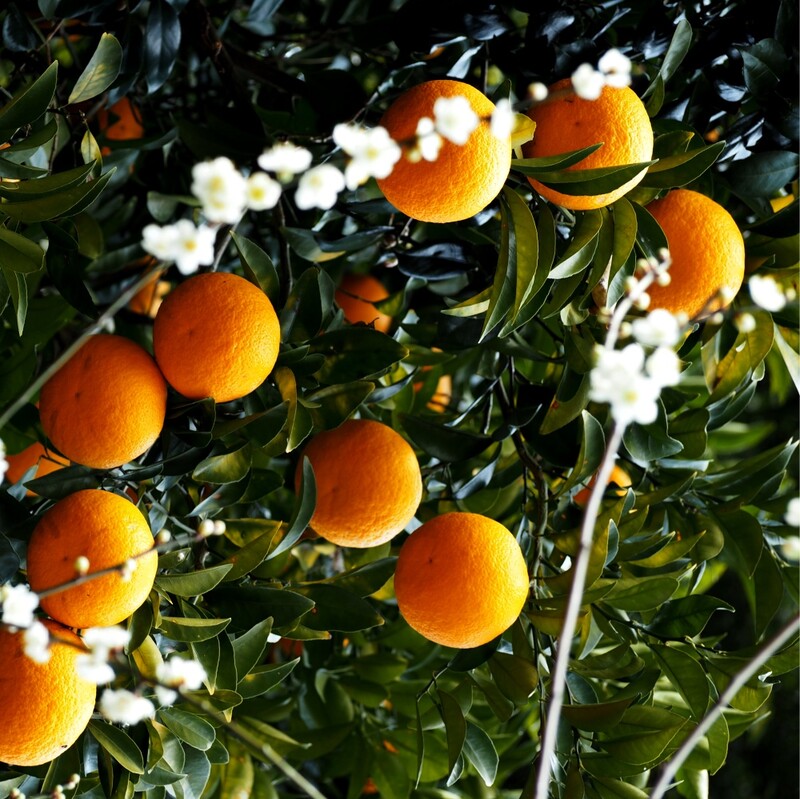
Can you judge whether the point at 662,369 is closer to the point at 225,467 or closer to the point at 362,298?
the point at 225,467

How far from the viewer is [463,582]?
589 mm

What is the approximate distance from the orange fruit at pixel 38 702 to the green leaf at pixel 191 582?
0.23ft

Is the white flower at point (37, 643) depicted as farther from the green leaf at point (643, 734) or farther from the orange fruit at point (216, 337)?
the green leaf at point (643, 734)

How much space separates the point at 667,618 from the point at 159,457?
16.3 inches

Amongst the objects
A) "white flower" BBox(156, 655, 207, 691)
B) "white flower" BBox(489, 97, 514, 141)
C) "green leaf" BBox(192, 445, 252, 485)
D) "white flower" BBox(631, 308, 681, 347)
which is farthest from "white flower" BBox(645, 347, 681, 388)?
"green leaf" BBox(192, 445, 252, 485)

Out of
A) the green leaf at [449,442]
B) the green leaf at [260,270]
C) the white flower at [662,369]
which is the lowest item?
the green leaf at [449,442]

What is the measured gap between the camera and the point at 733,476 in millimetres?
742

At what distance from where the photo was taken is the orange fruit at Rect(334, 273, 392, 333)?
0.83 m

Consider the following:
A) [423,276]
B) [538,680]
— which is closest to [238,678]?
[538,680]

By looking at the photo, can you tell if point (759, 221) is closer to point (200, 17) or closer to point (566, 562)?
point (566, 562)

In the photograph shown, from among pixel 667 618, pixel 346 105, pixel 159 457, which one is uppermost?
pixel 346 105

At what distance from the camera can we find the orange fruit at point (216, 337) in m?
0.57

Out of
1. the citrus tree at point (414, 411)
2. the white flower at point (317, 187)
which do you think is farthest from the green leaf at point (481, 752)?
the white flower at point (317, 187)

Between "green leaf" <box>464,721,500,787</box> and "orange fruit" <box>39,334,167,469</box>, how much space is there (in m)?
0.32
